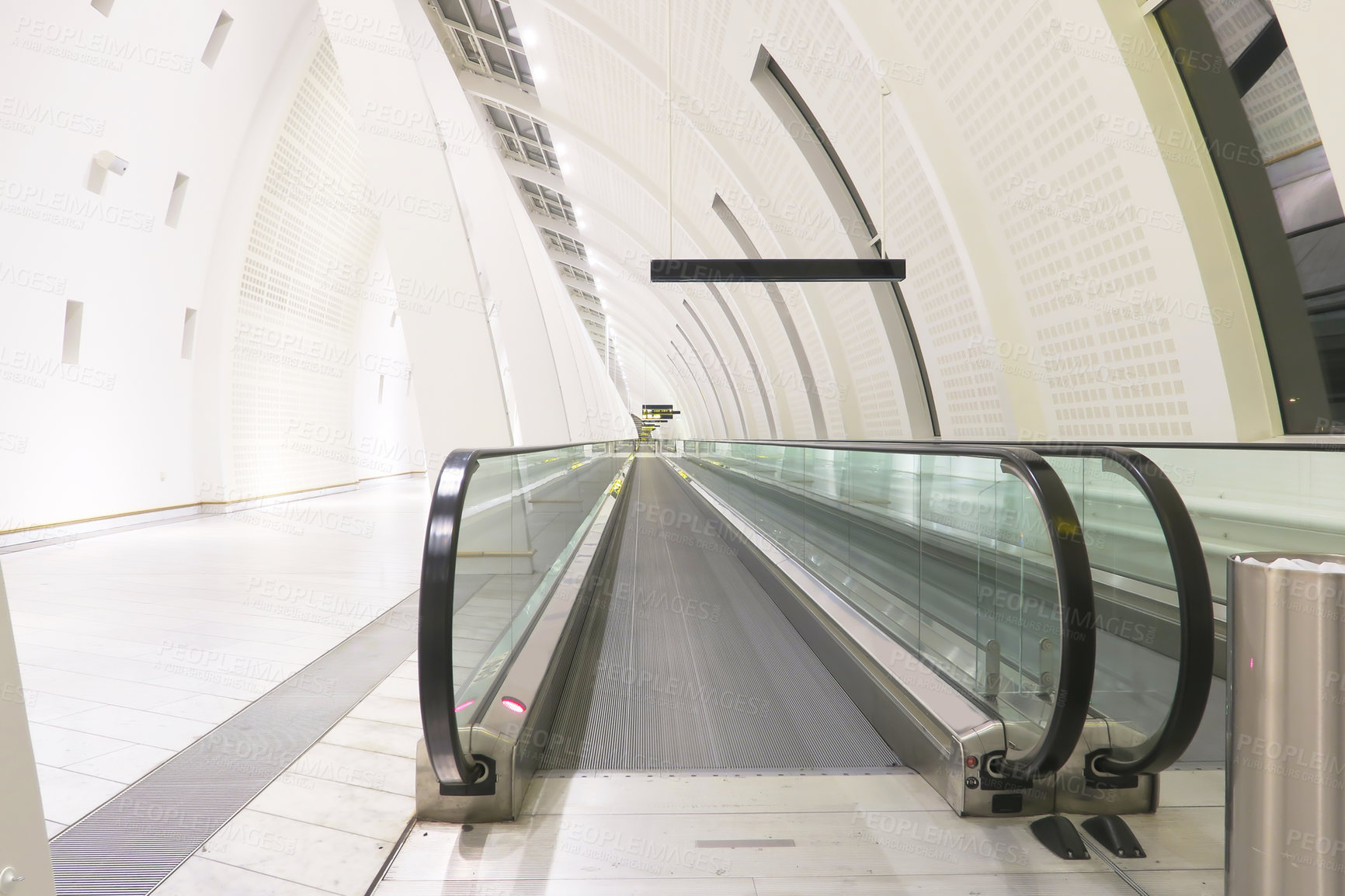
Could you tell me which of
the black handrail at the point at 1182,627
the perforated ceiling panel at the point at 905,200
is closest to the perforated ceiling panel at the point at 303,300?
the perforated ceiling panel at the point at 905,200

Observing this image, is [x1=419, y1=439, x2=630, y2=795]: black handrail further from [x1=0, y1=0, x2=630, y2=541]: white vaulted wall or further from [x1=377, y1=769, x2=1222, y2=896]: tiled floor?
[x1=0, y1=0, x2=630, y2=541]: white vaulted wall

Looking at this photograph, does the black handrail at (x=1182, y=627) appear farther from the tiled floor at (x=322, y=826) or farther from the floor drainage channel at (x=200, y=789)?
the floor drainage channel at (x=200, y=789)

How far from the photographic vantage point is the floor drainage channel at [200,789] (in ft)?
8.46

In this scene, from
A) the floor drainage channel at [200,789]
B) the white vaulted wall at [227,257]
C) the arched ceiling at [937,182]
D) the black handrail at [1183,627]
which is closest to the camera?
the black handrail at [1183,627]

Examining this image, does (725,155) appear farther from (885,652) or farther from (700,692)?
(885,652)

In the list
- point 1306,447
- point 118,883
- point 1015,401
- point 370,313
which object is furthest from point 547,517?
point 370,313

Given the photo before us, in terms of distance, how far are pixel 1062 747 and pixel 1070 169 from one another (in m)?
5.80

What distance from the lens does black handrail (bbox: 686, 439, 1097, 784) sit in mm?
2506

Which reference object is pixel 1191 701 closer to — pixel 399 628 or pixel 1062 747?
pixel 1062 747

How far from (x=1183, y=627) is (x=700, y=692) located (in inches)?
105

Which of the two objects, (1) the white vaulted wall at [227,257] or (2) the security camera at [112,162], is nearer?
(1) the white vaulted wall at [227,257]

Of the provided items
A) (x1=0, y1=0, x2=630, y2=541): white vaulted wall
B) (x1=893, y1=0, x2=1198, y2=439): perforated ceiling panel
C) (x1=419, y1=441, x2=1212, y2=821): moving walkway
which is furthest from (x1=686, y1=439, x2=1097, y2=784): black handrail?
(x1=0, y1=0, x2=630, y2=541): white vaulted wall

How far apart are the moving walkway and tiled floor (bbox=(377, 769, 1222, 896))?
163 millimetres

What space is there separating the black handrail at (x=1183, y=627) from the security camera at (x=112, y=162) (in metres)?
13.5
